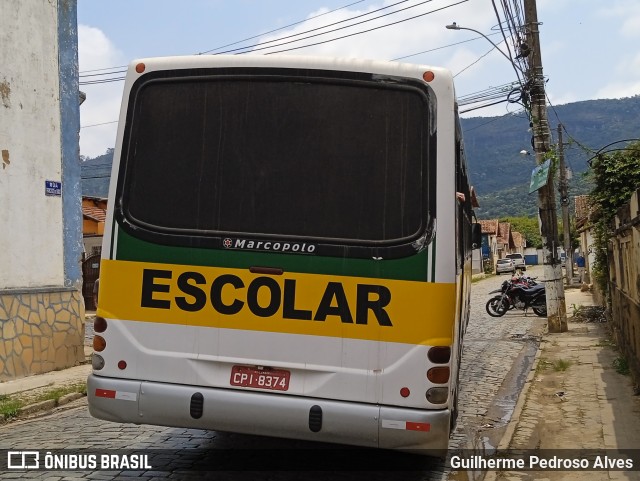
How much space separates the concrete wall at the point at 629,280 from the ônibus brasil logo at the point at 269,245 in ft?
16.7

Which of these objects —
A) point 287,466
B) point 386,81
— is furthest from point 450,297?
point 287,466

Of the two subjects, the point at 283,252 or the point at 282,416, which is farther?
the point at 283,252

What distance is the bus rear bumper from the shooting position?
201 inches

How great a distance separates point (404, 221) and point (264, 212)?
101 centimetres

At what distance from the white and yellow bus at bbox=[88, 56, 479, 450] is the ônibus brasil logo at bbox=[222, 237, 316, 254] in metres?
0.01

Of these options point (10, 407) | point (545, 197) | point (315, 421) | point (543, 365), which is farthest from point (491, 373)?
point (315, 421)

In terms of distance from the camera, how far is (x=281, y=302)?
210 inches

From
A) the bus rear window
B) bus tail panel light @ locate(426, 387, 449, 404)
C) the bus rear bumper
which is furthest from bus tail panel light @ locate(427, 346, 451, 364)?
the bus rear window

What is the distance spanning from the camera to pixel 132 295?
5.54 metres

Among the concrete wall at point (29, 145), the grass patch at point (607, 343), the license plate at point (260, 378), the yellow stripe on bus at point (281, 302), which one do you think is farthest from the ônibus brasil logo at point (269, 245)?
the grass patch at point (607, 343)

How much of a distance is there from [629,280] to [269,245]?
24.2ft

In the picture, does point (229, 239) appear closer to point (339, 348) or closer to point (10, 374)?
point (339, 348)

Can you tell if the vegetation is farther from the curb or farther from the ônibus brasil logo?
the ônibus brasil logo

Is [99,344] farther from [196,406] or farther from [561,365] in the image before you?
[561,365]
